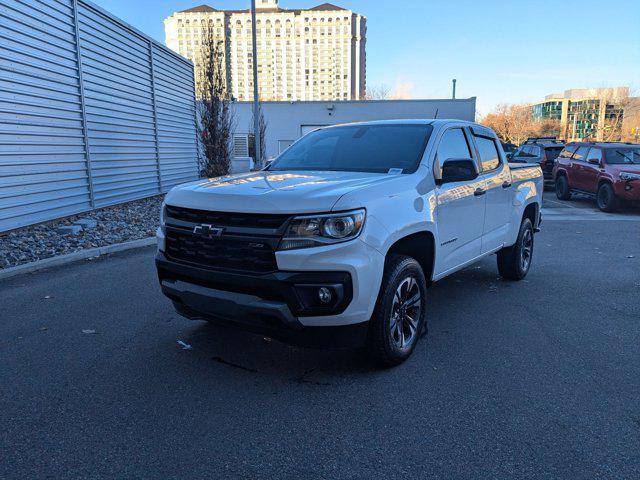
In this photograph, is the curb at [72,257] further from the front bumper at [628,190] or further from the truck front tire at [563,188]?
the truck front tire at [563,188]

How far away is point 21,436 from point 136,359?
1057mm

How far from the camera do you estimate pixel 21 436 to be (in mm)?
2709

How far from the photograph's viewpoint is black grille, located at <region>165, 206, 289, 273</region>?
300 cm

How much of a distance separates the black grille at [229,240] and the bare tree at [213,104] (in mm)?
11591

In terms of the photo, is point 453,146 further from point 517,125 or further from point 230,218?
point 517,125

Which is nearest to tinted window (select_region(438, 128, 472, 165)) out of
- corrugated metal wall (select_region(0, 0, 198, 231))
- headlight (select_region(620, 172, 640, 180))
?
corrugated metal wall (select_region(0, 0, 198, 231))

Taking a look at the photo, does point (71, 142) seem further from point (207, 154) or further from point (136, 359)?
point (136, 359)

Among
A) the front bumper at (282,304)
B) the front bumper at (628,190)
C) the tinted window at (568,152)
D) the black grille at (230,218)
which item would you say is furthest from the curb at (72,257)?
the tinted window at (568,152)

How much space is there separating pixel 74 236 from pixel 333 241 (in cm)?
684

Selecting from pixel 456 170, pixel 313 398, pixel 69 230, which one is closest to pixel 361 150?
pixel 456 170

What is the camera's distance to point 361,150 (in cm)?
436

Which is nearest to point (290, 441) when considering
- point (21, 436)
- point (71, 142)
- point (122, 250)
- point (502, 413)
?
point (502, 413)

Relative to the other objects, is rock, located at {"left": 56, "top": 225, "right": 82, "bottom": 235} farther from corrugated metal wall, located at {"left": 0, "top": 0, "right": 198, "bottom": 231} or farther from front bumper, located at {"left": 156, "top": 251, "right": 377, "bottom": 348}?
front bumper, located at {"left": 156, "top": 251, "right": 377, "bottom": 348}

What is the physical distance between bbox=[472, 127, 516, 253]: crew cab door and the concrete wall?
24.2 metres
